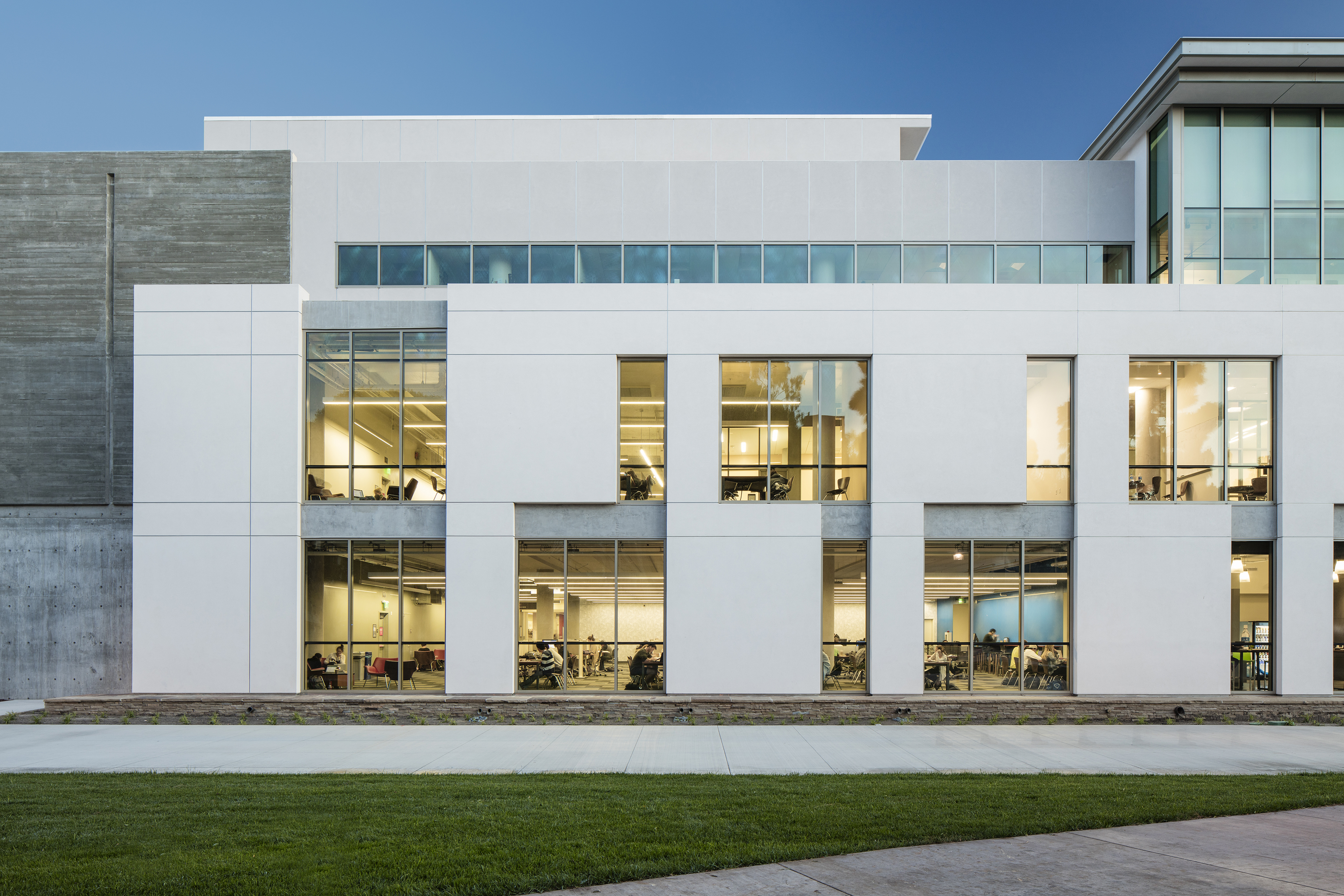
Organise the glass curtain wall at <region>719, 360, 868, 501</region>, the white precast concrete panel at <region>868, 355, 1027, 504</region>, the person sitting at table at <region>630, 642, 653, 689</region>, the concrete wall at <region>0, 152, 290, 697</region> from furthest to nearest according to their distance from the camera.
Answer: the concrete wall at <region>0, 152, 290, 697</region>
the glass curtain wall at <region>719, 360, 868, 501</region>
the white precast concrete panel at <region>868, 355, 1027, 504</region>
the person sitting at table at <region>630, 642, 653, 689</region>

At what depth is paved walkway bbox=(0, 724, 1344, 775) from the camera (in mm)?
12453

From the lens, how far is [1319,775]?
38.1 ft

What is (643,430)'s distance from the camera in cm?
1786

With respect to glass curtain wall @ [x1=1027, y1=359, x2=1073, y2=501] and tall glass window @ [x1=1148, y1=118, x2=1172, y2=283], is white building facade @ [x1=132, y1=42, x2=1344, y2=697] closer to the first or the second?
glass curtain wall @ [x1=1027, y1=359, x2=1073, y2=501]

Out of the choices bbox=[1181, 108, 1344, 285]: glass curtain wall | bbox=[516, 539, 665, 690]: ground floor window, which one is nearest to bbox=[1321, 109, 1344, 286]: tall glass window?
bbox=[1181, 108, 1344, 285]: glass curtain wall

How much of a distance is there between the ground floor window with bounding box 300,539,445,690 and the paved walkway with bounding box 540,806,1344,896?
11451 mm

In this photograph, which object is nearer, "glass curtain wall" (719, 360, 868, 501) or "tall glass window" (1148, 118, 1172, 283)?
"glass curtain wall" (719, 360, 868, 501)

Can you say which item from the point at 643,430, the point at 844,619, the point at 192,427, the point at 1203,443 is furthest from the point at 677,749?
the point at 1203,443

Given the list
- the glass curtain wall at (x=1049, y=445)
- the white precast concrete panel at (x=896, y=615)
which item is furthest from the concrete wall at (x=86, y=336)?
the glass curtain wall at (x=1049, y=445)

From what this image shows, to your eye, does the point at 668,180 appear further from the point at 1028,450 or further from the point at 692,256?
the point at 1028,450

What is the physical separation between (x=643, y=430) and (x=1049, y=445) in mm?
8055

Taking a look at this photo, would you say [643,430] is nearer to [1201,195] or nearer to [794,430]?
[794,430]

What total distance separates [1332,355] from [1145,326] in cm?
372

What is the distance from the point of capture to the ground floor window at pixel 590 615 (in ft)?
56.9
